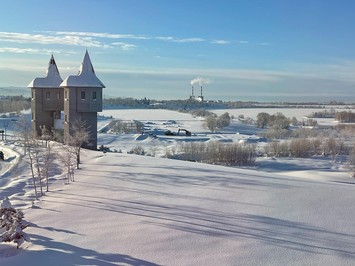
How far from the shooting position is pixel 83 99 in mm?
30641

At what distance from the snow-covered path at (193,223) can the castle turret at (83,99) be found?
45.2ft

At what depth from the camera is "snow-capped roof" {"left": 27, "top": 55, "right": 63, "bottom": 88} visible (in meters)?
35.2

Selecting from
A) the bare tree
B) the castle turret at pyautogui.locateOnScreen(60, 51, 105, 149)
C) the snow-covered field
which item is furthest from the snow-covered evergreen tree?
the castle turret at pyautogui.locateOnScreen(60, 51, 105, 149)

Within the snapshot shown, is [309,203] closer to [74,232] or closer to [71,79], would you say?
[74,232]

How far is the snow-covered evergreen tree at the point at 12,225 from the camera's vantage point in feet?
31.3

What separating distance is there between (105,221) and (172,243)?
2734 millimetres

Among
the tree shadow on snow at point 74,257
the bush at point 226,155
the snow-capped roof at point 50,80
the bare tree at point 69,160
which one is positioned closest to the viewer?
the tree shadow on snow at point 74,257

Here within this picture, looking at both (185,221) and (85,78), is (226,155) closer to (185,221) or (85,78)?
(85,78)

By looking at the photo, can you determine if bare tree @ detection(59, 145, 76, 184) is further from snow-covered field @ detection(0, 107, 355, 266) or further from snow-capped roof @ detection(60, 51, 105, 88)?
snow-capped roof @ detection(60, 51, 105, 88)

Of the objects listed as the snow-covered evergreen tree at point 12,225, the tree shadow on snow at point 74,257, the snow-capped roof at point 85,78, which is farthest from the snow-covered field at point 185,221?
the snow-capped roof at point 85,78

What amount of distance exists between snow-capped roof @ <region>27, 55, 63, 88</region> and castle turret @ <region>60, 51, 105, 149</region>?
15.8ft

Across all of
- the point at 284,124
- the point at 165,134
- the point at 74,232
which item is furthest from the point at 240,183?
the point at 284,124

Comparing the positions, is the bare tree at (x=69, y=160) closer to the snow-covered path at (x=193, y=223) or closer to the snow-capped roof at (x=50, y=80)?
the snow-covered path at (x=193, y=223)

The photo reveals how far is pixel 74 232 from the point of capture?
10734 millimetres
